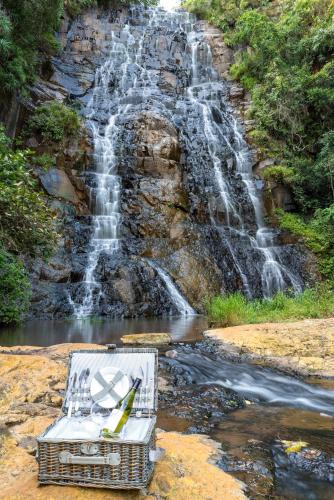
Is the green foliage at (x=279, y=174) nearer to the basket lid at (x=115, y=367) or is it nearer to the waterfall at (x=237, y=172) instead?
the waterfall at (x=237, y=172)

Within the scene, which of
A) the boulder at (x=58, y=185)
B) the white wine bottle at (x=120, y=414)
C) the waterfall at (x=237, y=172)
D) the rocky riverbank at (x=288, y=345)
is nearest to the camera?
the white wine bottle at (x=120, y=414)

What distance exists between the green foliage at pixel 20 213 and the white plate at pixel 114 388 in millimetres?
4005

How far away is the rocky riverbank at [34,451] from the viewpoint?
8.26ft

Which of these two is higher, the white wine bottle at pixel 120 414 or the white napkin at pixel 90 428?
the white wine bottle at pixel 120 414

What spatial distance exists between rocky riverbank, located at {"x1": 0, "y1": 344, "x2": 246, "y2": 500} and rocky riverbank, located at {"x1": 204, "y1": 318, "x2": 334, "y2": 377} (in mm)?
3443

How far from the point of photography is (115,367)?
127 inches

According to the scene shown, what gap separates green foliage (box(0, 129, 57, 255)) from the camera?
6406 millimetres

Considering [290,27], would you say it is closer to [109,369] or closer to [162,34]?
[162,34]

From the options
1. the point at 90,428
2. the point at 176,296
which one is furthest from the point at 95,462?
the point at 176,296

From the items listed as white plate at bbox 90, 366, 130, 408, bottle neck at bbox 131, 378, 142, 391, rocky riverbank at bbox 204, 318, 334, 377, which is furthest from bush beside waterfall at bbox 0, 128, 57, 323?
bottle neck at bbox 131, 378, 142, 391

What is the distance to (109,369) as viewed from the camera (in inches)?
124

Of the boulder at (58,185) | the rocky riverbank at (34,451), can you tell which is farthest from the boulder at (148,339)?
the boulder at (58,185)

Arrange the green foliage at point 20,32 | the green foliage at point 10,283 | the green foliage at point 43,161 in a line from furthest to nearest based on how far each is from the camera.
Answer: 1. the green foliage at point 43,161
2. the green foliage at point 20,32
3. the green foliage at point 10,283

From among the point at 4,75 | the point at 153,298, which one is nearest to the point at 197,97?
the point at 4,75
